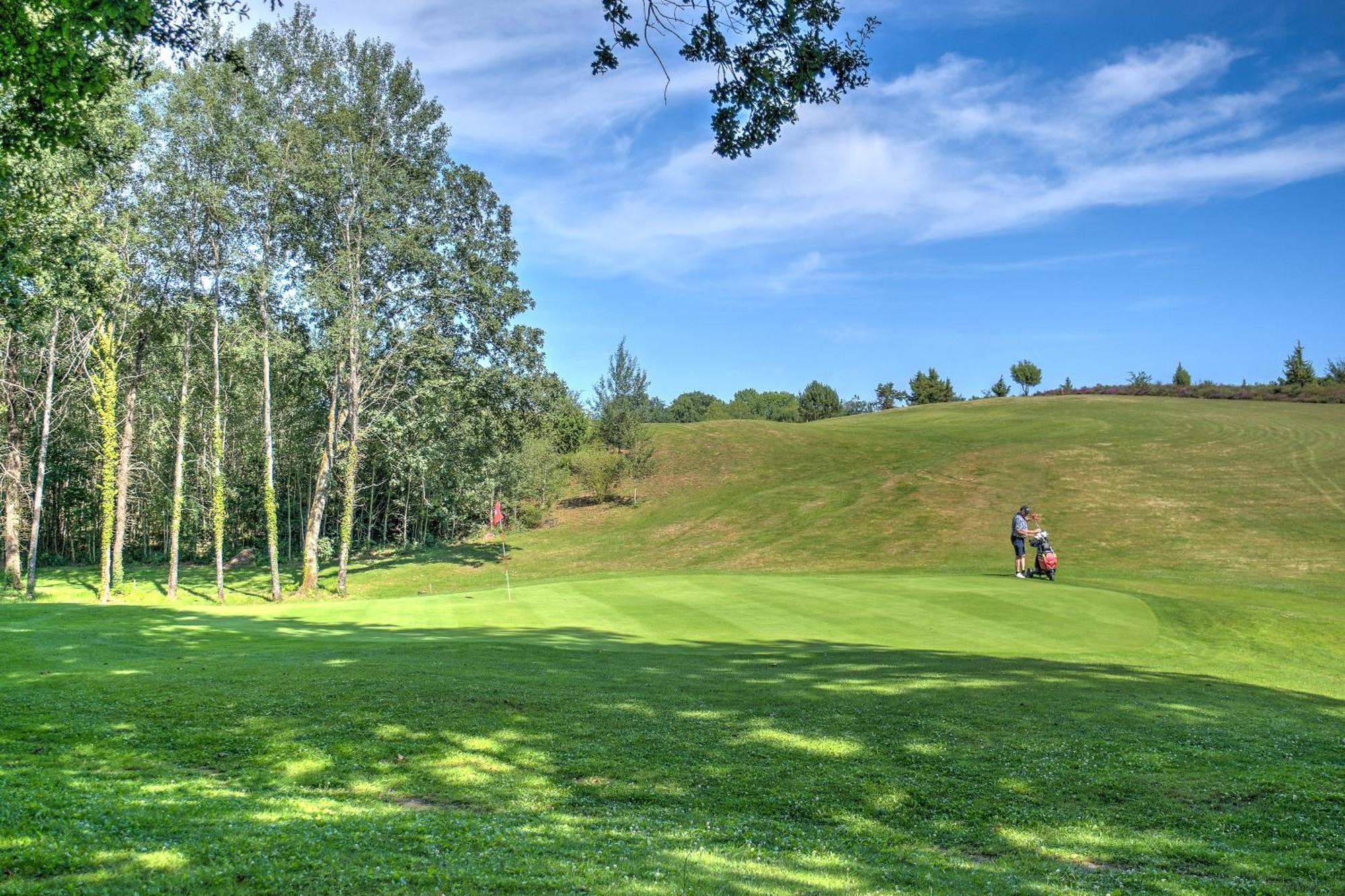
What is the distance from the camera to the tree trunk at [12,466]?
119 feet

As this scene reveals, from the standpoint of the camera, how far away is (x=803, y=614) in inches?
680

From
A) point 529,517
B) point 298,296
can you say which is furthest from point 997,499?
point 298,296

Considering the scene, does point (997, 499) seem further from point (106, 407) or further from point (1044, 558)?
point (106, 407)

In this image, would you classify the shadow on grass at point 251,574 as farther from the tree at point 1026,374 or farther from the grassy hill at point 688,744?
the tree at point 1026,374

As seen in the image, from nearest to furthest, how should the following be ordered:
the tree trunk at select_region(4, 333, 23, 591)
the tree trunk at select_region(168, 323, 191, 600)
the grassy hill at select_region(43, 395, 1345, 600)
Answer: the tree trunk at select_region(168, 323, 191, 600)
the grassy hill at select_region(43, 395, 1345, 600)
the tree trunk at select_region(4, 333, 23, 591)

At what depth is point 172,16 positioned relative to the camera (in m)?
9.88

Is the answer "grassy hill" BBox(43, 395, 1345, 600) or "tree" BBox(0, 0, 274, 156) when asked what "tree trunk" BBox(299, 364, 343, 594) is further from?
"tree" BBox(0, 0, 274, 156)

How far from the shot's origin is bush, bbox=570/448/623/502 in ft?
192

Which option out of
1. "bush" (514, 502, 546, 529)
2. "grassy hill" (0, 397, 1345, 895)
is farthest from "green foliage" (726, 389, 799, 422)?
"grassy hill" (0, 397, 1345, 895)

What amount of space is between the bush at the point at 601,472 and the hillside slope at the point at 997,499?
2.04 meters

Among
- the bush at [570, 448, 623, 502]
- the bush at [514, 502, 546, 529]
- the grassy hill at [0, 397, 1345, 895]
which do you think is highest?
the bush at [570, 448, 623, 502]

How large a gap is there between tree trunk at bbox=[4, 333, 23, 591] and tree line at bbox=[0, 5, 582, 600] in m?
0.14

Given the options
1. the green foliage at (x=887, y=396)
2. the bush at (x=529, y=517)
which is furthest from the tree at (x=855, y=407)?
the bush at (x=529, y=517)

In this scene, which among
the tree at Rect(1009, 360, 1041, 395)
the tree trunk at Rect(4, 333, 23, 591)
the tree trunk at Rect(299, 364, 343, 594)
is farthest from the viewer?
the tree at Rect(1009, 360, 1041, 395)
